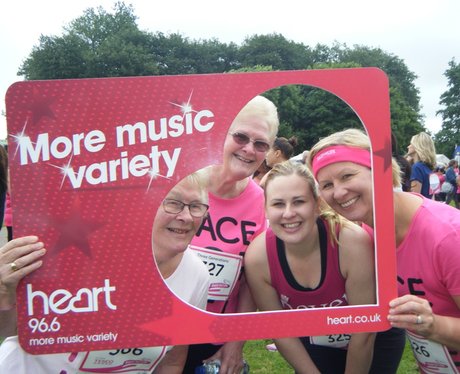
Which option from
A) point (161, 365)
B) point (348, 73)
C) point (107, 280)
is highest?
point (348, 73)

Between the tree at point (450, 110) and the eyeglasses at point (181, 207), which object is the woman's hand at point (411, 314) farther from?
the tree at point (450, 110)

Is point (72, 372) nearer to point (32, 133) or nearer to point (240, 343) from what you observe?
point (240, 343)

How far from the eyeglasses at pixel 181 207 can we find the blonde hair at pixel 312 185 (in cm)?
27

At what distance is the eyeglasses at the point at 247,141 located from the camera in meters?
1.67

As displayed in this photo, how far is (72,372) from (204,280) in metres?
0.63

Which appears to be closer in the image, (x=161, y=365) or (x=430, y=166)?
(x=161, y=365)

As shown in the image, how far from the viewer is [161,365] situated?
208 centimetres

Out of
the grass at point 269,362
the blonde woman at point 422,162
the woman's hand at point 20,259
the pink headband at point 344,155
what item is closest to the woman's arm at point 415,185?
the blonde woman at point 422,162

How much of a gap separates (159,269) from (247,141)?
0.55 meters

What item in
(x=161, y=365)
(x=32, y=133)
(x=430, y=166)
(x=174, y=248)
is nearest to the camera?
(x=32, y=133)

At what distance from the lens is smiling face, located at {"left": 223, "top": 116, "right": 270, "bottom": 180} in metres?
1.66

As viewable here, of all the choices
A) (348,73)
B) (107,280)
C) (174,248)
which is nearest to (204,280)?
(174,248)

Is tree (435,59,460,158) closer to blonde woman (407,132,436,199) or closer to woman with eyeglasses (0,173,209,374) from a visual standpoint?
blonde woman (407,132,436,199)

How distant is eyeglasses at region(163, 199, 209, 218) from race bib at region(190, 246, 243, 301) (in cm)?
14
